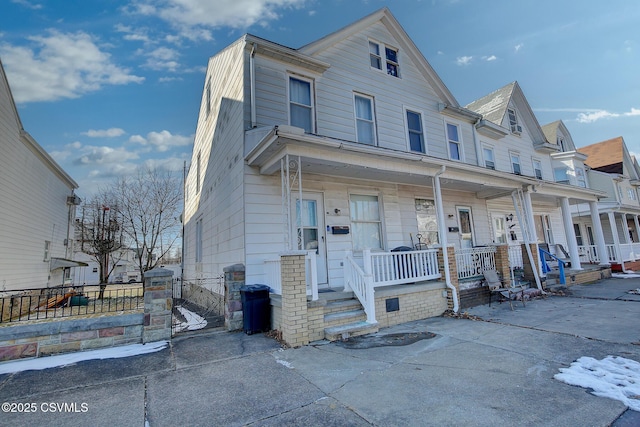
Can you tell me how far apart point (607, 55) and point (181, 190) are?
2308 centimetres

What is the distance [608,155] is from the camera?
2220 cm

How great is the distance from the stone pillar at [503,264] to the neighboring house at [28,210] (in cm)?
1524

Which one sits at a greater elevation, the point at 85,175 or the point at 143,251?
the point at 85,175

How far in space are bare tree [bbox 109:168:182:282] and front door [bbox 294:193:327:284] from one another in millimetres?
12910

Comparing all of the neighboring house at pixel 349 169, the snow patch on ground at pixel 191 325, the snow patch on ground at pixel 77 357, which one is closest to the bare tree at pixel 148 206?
the neighboring house at pixel 349 169

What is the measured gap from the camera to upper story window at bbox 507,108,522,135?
545 inches

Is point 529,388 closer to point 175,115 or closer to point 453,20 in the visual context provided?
point 453,20

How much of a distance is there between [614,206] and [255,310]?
65.5 feet

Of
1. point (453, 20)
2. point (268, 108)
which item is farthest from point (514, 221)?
point (268, 108)

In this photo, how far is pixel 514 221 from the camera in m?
12.4

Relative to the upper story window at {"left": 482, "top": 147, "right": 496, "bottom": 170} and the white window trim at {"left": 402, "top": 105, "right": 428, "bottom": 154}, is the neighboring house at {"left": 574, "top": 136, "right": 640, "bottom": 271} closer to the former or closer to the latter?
the upper story window at {"left": 482, "top": 147, "right": 496, "bottom": 170}

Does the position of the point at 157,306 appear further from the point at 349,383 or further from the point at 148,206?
the point at 148,206

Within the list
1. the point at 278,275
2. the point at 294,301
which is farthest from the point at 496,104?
the point at 294,301

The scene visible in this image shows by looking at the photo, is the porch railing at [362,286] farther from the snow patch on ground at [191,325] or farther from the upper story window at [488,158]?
the upper story window at [488,158]
